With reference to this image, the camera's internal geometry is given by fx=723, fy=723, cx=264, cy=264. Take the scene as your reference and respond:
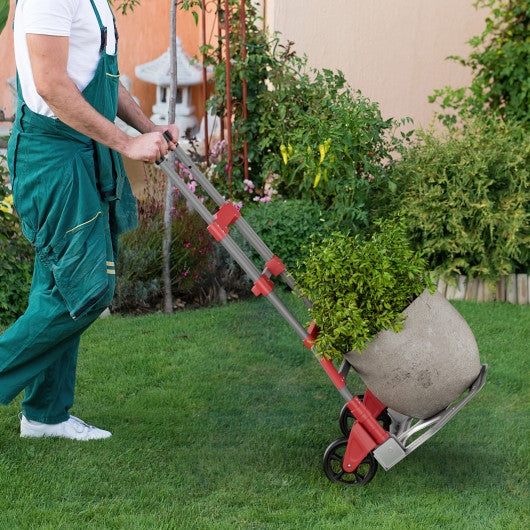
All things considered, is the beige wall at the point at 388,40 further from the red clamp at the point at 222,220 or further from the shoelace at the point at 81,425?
the shoelace at the point at 81,425

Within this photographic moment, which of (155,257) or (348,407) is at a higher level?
(348,407)

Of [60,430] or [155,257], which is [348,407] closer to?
[60,430]

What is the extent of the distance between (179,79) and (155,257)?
495 centimetres

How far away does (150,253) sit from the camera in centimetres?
468

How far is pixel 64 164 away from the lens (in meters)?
2.41

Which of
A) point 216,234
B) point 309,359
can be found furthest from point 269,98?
point 216,234

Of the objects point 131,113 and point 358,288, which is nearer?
point 358,288

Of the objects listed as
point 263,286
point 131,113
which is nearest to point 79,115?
point 131,113

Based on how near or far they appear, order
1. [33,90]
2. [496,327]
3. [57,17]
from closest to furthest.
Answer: [57,17] < [33,90] < [496,327]

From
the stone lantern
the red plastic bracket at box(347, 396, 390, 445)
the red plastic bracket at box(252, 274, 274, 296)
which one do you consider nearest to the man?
the red plastic bracket at box(252, 274, 274, 296)

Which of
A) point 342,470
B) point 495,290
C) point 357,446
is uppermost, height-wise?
point 357,446

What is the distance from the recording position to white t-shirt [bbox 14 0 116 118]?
215cm

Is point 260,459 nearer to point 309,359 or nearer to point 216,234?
point 216,234

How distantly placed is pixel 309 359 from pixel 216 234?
5.45ft
